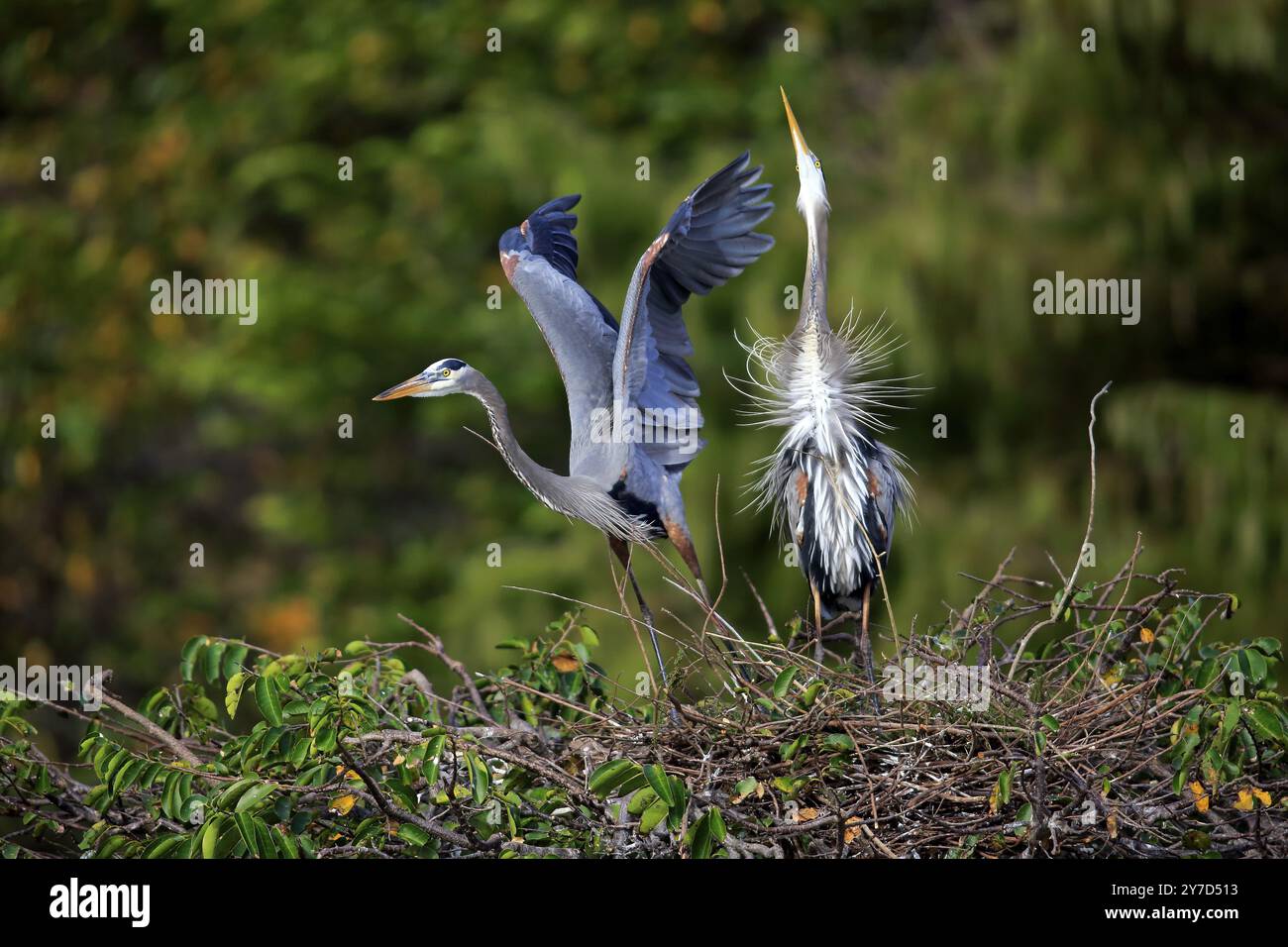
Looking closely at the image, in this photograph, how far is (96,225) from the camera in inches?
367

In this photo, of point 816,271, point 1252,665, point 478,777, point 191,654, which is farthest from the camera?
point 816,271

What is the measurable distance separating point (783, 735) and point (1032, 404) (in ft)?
13.9

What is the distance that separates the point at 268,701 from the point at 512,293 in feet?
17.6

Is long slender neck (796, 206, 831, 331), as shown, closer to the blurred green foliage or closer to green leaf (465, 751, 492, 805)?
green leaf (465, 751, 492, 805)

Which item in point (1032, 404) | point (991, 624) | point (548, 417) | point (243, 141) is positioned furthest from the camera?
point (243, 141)

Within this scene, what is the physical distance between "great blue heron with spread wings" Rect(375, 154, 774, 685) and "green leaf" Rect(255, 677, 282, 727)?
55 cm

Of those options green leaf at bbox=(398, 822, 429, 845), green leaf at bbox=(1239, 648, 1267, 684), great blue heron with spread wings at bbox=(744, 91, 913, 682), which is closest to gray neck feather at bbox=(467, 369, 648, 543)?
great blue heron with spread wings at bbox=(744, 91, 913, 682)

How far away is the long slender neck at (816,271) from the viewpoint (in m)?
2.87

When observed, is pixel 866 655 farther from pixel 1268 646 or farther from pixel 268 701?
pixel 268 701

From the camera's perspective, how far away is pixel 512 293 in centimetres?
763

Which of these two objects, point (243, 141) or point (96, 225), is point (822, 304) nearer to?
point (243, 141)

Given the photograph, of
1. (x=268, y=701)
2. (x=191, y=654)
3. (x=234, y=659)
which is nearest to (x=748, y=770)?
(x=268, y=701)

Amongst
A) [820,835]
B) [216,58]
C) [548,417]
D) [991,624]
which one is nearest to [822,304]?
[991,624]

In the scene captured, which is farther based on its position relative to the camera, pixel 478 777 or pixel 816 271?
pixel 816 271
